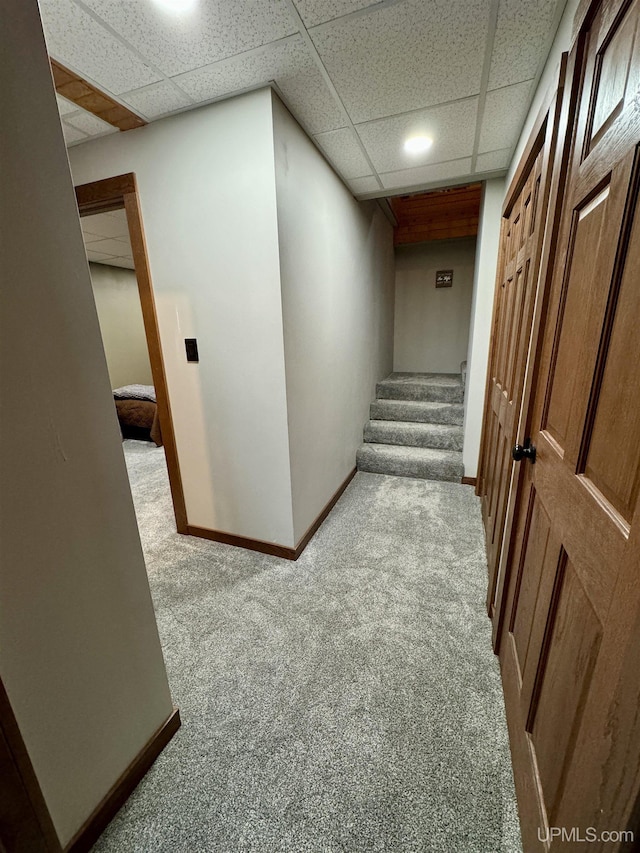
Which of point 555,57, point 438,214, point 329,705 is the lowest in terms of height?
point 329,705

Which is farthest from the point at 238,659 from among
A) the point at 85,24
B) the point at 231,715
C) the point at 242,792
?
the point at 85,24

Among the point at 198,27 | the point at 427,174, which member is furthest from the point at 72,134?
the point at 427,174

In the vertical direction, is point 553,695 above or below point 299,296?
below

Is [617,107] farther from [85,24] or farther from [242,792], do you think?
A: [242,792]

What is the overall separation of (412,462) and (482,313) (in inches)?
54.0

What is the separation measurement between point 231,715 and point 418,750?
2.15ft

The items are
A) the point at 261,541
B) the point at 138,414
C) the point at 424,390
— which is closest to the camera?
the point at 261,541

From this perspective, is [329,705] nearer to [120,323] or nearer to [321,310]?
[321,310]

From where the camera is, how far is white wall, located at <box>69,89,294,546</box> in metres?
1.59

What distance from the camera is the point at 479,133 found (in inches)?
72.1

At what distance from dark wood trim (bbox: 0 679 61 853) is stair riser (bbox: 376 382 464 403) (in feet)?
11.7

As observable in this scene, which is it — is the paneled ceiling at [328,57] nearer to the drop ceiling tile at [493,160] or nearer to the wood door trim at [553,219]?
the drop ceiling tile at [493,160]

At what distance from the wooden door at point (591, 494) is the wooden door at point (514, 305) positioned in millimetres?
246

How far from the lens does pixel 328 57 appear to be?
130cm
